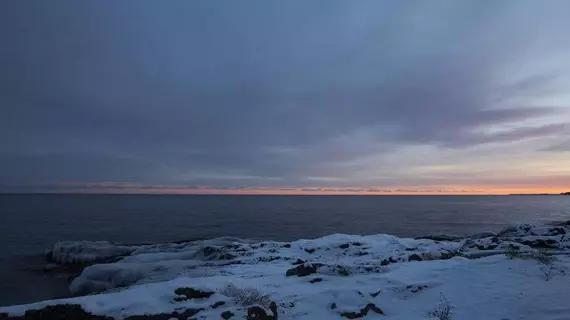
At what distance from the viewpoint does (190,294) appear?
9273mm

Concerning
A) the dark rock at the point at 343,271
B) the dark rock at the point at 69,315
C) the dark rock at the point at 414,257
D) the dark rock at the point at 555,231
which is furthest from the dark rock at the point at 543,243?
the dark rock at the point at 69,315

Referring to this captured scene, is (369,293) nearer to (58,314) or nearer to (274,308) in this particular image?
(274,308)

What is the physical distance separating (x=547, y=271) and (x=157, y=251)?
1030 inches

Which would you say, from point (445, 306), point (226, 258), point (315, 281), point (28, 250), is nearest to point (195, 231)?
point (28, 250)

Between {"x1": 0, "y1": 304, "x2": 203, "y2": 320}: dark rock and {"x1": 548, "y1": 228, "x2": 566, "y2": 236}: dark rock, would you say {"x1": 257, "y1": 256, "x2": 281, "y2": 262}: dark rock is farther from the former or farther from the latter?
{"x1": 548, "y1": 228, "x2": 566, "y2": 236}: dark rock

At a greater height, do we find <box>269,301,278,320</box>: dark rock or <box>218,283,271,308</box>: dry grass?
<box>218,283,271,308</box>: dry grass

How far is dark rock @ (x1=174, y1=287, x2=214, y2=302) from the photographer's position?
9148 millimetres

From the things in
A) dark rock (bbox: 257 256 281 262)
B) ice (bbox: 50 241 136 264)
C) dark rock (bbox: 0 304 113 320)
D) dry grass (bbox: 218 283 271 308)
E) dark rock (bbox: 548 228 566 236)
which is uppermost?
dark rock (bbox: 548 228 566 236)

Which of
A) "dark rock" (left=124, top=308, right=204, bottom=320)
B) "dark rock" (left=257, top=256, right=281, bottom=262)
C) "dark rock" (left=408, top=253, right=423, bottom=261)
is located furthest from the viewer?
"dark rock" (left=257, top=256, right=281, bottom=262)

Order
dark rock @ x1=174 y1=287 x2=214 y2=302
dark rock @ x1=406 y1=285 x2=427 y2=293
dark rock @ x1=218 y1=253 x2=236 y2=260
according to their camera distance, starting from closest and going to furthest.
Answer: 1. dark rock @ x1=174 y1=287 x2=214 y2=302
2. dark rock @ x1=406 y1=285 x2=427 y2=293
3. dark rock @ x1=218 y1=253 x2=236 y2=260

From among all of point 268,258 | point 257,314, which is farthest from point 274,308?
→ point 268,258

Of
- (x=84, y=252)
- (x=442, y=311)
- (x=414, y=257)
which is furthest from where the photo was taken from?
(x=84, y=252)

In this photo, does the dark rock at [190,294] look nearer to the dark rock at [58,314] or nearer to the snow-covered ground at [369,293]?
the snow-covered ground at [369,293]

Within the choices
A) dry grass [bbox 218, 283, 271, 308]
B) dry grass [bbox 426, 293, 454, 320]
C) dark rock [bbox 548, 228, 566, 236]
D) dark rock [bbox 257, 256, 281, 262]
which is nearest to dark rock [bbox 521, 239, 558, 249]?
dark rock [bbox 548, 228, 566, 236]
